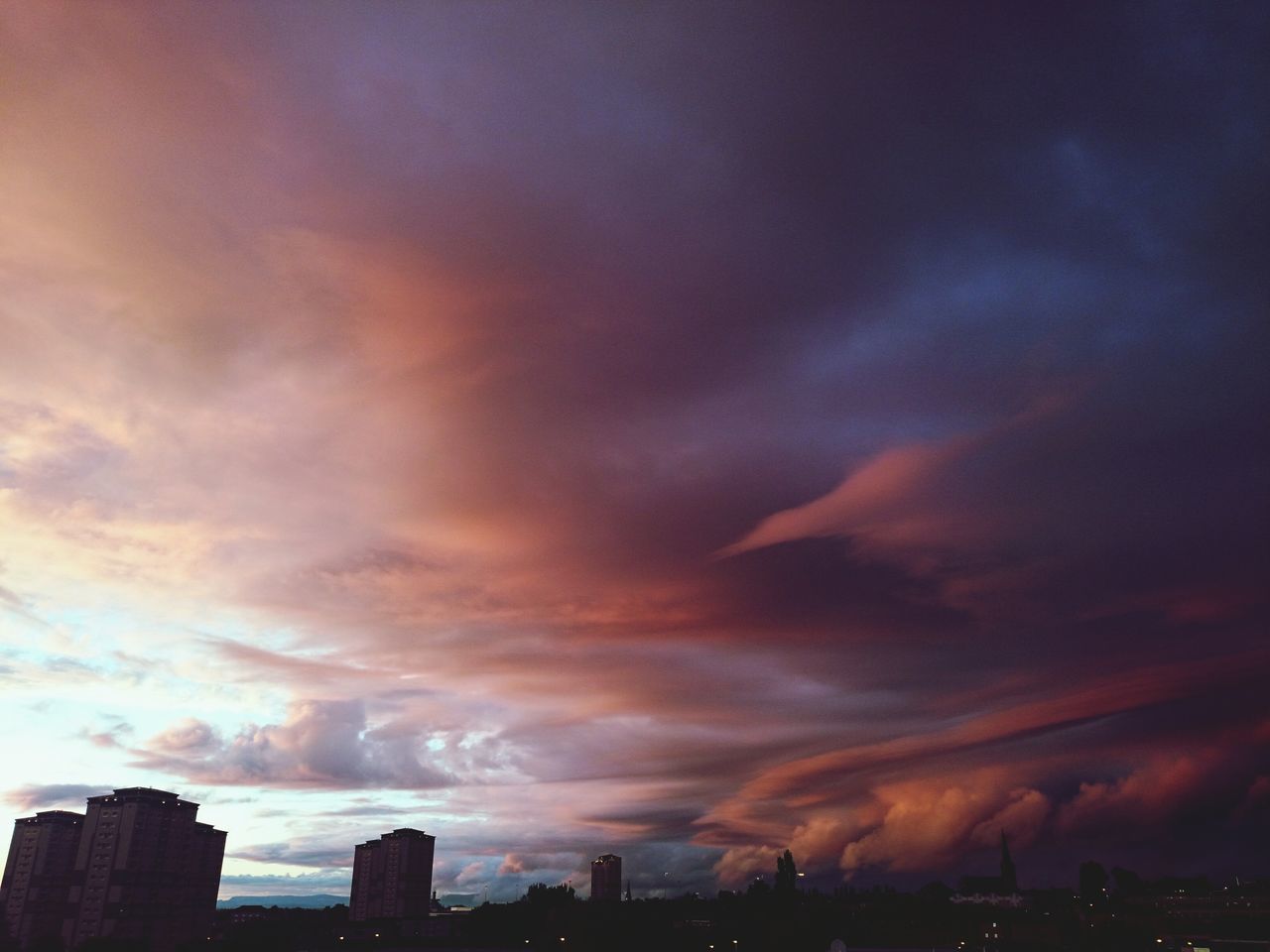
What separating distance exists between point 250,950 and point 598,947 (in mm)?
89307

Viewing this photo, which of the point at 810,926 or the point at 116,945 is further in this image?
the point at 810,926

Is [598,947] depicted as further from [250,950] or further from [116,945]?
[116,945]

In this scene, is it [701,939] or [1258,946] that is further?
[701,939]

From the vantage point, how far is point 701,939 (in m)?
198

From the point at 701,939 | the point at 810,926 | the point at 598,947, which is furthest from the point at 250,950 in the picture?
the point at 810,926

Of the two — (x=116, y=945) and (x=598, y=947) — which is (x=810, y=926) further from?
(x=116, y=945)

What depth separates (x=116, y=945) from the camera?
181 m

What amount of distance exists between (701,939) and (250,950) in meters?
108

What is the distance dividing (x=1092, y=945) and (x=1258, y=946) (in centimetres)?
5929

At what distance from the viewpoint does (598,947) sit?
174500 millimetres

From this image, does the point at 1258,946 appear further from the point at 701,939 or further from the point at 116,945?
the point at 116,945

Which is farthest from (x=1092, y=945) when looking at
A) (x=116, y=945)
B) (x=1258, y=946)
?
(x=116, y=945)

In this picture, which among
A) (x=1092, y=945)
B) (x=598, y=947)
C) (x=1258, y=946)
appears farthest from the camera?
(x=1092, y=945)

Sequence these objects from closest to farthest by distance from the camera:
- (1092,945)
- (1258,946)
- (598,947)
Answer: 1. (1258,946)
2. (598,947)
3. (1092,945)
